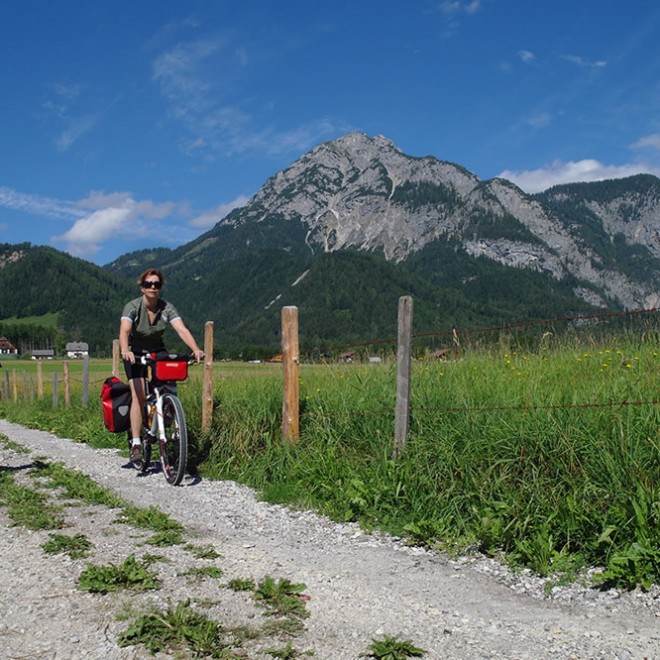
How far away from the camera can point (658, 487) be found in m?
4.75

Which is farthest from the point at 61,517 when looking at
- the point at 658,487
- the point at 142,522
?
the point at 658,487

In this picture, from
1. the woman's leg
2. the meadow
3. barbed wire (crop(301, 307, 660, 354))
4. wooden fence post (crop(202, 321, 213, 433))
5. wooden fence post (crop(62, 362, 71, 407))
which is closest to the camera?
the meadow

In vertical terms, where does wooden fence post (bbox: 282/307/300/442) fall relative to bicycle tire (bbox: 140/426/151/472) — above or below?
above

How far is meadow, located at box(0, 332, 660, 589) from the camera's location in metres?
4.71

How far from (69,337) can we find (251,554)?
19631cm

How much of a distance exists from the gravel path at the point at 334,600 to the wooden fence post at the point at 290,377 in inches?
75.7

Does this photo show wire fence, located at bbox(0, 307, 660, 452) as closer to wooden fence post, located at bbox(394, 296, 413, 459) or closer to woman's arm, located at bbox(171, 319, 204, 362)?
wooden fence post, located at bbox(394, 296, 413, 459)

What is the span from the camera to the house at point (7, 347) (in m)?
159

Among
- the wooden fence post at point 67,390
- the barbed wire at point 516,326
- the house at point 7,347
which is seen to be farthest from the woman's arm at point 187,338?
the house at point 7,347

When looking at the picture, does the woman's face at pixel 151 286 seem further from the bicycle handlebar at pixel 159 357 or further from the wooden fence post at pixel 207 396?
the wooden fence post at pixel 207 396

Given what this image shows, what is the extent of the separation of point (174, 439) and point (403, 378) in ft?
9.19

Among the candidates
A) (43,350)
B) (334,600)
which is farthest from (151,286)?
(43,350)

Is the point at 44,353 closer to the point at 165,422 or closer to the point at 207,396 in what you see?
the point at 207,396

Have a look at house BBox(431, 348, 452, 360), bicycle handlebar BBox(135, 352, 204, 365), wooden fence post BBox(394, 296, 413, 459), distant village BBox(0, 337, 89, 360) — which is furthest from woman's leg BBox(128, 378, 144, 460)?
distant village BBox(0, 337, 89, 360)
